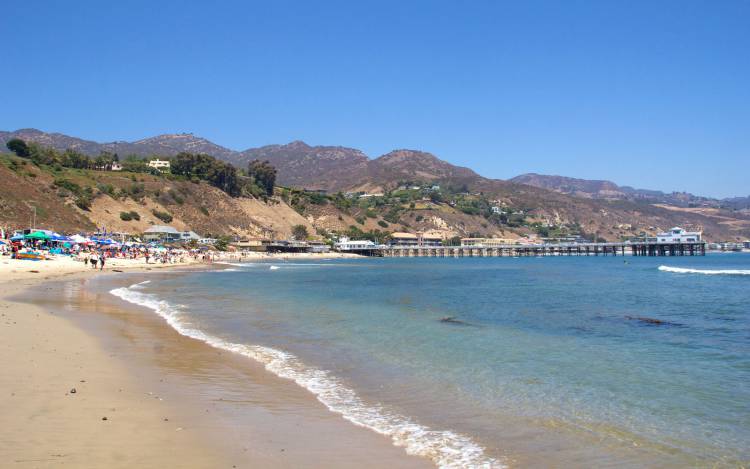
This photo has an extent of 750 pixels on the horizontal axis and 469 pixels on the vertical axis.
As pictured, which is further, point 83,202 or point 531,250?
point 531,250

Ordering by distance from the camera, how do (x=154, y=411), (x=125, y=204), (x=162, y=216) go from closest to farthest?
(x=154, y=411), (x=125, y=204), (x=162, y=216)

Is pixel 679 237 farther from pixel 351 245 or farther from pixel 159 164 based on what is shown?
pixel 159 164

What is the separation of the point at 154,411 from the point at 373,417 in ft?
9.44

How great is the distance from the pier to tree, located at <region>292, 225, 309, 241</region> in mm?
10094

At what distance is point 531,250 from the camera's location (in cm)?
14638

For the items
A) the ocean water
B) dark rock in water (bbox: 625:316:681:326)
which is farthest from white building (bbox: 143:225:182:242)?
dark rock in water (bbox: 625:316:681:326)

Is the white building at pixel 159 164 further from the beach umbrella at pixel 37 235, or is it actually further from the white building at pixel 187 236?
the beach umbrella at pixel 37 235

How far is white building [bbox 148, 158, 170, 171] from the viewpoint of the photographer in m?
127

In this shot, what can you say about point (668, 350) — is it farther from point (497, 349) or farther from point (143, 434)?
point (143, 434)

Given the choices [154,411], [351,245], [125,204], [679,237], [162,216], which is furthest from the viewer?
[351,245]

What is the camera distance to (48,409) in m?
7.55

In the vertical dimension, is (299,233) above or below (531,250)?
above

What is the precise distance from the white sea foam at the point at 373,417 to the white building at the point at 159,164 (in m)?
119

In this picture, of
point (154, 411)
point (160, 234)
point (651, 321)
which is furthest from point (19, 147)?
point (154, 411)
